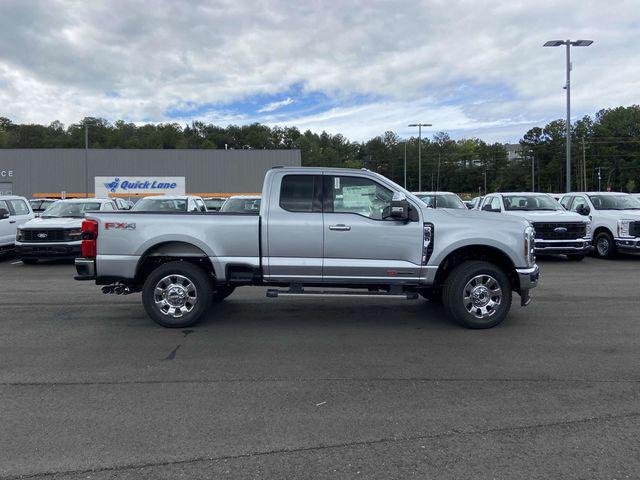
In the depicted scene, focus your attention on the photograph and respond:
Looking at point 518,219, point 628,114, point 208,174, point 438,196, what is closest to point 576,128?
point 628,114

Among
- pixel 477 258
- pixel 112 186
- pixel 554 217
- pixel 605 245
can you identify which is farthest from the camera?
pixel 112 186

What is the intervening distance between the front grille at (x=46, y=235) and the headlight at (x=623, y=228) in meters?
14.5

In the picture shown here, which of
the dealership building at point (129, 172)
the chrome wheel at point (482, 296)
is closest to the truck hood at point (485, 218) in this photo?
the chrome wheel at point (482, 296)

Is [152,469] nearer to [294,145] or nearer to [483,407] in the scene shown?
[483,407]

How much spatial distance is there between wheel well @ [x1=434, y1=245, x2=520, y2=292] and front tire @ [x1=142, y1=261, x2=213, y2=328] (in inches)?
120

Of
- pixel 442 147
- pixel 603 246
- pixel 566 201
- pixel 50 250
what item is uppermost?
pixel 442 147

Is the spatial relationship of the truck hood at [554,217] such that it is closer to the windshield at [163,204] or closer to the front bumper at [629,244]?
the front bumper at [629,244]

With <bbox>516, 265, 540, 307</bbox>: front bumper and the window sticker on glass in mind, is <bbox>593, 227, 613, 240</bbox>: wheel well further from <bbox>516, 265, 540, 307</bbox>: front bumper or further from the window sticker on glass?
the window sticker on glass

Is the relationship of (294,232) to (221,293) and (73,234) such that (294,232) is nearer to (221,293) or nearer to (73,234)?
(221,293)

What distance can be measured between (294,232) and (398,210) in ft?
4.38

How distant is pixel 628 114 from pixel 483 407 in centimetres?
12519

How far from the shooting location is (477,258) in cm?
742

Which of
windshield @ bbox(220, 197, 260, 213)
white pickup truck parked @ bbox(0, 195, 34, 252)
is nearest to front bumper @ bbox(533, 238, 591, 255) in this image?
windshield @ bbox(220, 197, 260, 213)

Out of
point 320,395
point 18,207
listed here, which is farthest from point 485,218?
point 18,207
